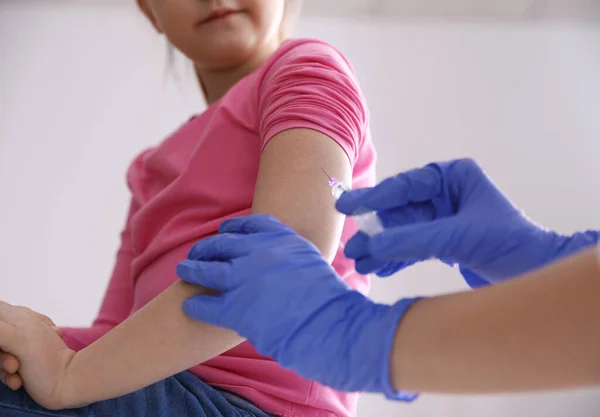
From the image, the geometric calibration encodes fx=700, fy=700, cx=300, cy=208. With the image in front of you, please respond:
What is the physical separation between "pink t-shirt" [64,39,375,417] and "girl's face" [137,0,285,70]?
126mm

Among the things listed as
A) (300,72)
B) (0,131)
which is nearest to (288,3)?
(300,72)

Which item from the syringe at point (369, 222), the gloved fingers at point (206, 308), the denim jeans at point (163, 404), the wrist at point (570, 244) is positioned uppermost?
the wrist at point (570, 244)

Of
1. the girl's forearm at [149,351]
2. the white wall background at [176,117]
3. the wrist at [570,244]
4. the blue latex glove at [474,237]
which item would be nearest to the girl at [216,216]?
the girl's forearm at [149,351]

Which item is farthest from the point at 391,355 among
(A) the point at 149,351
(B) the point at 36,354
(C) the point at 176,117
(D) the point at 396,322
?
(C) the point at 176,117

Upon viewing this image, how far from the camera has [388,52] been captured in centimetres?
210

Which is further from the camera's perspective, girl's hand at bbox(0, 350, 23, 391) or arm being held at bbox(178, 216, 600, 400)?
girl's hand at bbox(0, 350, 23, 391)

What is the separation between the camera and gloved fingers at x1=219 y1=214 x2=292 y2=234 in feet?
2.17

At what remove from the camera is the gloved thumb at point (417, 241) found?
0.62 meters

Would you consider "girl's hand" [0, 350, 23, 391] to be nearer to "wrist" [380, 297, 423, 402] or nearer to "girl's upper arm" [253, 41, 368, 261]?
"girl's upper arm" [253, 41, 368, 261]

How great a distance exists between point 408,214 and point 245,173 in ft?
0.95

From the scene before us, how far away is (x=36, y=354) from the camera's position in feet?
2.47

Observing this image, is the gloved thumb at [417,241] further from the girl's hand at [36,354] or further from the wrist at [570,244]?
the girl's hand at [36,354]

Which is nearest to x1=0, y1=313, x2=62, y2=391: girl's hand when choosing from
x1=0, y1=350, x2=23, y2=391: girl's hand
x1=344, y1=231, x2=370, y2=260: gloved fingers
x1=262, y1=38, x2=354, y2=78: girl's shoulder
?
x1=0, y1=350, x2=23, y2=391: girl's hand

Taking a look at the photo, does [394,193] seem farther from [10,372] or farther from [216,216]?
[10,372]
